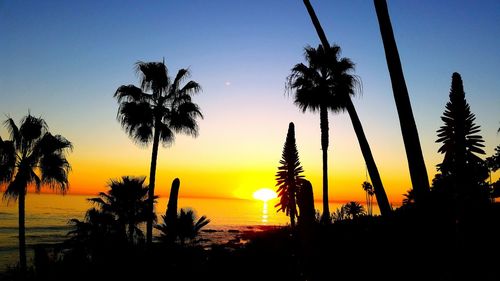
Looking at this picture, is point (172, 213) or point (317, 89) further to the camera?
point (317, 89)

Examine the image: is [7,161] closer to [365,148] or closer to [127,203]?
[127,203]

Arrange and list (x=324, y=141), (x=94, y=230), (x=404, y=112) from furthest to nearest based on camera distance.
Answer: (x=324, y=141), (x=94, y=230), (x=404, y=112)

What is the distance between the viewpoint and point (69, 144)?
23.8 meters

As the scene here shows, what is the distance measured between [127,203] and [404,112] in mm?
18177

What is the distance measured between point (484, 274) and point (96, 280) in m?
10.6

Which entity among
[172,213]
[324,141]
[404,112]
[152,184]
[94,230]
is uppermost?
[324,141]

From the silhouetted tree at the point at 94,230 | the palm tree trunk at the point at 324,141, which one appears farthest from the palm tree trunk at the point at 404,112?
the palm tree trunk at the point at 324,141

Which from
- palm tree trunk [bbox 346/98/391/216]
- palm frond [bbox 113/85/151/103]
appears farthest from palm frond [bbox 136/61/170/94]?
palm tree trunk [bbox 346/98/391/216]

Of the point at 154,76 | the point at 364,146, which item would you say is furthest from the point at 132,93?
the point at 364,146

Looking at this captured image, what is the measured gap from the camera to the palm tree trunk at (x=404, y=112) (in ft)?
30.4

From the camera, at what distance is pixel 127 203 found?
2305 centimetres

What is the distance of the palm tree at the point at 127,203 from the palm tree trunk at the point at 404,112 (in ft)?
56.0

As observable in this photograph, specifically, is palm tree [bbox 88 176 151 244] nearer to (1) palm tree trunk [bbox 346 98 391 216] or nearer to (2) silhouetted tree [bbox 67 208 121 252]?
(2) silhouetted tree [bbox 67 208 121 252]

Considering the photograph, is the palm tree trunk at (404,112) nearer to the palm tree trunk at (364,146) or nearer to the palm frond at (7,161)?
the palm tree trunk at (364,146)
